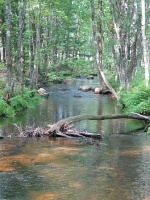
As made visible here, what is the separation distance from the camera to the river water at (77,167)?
26.1ft

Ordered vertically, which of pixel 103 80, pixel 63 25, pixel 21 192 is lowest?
pixel 21 192

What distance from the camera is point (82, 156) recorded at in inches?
430

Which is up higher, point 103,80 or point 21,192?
point 103,80

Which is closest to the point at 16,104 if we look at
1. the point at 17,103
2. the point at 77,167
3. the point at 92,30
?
the point at 17,103

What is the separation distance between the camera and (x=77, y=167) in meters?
9.80

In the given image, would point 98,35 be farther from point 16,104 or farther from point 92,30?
point 16,104

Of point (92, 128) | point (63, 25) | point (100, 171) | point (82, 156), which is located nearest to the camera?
point (100, 171)

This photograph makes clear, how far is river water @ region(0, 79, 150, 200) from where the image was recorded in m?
7.95

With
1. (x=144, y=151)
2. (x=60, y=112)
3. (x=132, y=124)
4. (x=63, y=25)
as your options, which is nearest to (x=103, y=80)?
(x=60, y=112)

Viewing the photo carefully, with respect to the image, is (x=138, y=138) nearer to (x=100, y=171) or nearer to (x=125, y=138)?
(x=125, y=138)

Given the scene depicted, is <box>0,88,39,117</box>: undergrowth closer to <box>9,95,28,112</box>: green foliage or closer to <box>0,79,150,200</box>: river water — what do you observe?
<box>9,95,28,112</box>: green foliage

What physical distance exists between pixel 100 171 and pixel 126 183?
43.0 inches

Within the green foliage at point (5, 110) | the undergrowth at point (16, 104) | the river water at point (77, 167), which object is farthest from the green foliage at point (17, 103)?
the river water at point (77, 167)

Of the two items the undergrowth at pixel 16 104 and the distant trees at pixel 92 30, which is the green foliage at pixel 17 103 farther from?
the distant trees at pixel 92 30
